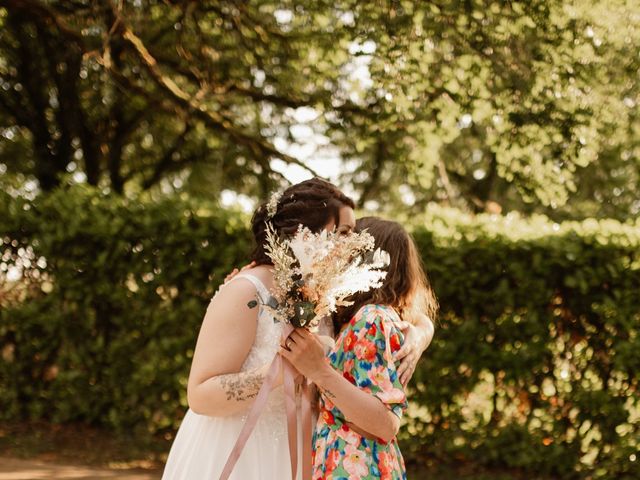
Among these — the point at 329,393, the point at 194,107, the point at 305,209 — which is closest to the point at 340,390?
the point at 329,393

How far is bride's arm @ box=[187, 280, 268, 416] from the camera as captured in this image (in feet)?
8.45

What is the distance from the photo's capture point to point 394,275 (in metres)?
2.70

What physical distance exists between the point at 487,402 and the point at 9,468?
167 inches

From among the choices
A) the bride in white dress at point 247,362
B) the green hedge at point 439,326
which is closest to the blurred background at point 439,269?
the green hedge at point 439,326

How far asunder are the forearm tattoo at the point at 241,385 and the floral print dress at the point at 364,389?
0.78 feet

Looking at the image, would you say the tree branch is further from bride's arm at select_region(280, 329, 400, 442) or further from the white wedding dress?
bride's arm at select_region(280, 329, 400, 442)

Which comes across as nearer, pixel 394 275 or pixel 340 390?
pixel 340 390

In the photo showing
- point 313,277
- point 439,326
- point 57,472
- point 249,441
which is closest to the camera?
point 313,277

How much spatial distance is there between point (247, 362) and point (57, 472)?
4727 mm

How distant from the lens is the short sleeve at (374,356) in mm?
2455

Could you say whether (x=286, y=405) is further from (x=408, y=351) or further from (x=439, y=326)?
(x=439, y=326)

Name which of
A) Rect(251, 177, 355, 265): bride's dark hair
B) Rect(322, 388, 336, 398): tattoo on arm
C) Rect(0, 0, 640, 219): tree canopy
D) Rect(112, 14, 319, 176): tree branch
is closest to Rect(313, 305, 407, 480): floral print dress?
Rect(322, 388, 336, 398): tattoo on arm

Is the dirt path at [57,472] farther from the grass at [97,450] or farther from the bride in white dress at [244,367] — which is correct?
the bride in white dress at [244,367]

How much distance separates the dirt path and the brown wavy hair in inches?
182
